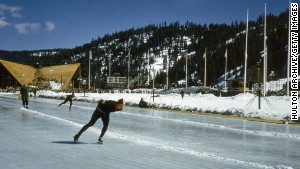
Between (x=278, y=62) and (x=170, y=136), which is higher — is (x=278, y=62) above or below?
above

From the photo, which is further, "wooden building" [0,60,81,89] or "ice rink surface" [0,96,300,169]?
"wooden building" [0,60,81,89]

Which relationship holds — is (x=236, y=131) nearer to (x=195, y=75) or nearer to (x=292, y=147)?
(x=292, y=147)

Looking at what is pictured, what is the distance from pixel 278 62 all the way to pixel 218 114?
9946 cm

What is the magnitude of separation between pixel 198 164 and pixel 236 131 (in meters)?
7.89

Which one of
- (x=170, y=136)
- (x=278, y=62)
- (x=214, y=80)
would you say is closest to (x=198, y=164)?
(x=170, y=136)

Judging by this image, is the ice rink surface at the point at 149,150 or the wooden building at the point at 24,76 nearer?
the ice rink surface at the point at 149,150

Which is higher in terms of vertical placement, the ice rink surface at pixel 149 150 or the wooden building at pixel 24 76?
the wooden building at pixel 24 76

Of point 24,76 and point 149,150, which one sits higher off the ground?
point 24,76

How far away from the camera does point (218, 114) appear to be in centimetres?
2695

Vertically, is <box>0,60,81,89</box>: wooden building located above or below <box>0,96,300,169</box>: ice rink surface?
above

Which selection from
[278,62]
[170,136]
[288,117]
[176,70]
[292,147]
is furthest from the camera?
[176,70]

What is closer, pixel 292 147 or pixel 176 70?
pixel 292 147

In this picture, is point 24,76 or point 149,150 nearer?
point 149,150

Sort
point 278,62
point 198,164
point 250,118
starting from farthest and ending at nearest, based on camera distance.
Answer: point 278,62, point 250,118, point 198,164
